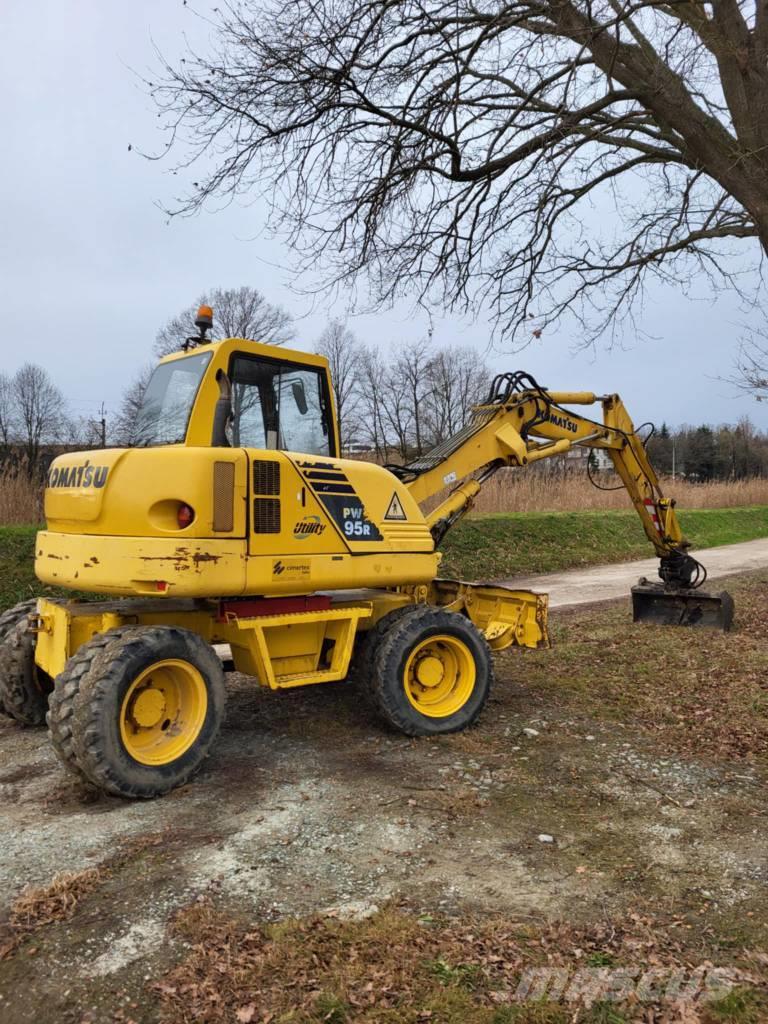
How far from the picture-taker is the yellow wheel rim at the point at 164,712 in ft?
15.4

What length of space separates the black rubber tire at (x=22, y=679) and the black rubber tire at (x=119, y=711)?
1.44 meters

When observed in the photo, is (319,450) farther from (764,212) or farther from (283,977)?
(764,212)

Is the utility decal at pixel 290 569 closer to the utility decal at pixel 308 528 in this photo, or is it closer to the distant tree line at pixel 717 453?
the utility decal at pixel 308 528

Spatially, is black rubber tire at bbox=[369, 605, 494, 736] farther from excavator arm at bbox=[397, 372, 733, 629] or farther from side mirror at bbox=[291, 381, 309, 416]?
side mirror at bbox=[291, 381, 309, 416]

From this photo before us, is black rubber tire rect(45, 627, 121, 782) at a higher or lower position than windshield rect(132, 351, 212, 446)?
lower

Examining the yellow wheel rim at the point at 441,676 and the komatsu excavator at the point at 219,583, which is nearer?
the komatsu excavator at the point at 219,583

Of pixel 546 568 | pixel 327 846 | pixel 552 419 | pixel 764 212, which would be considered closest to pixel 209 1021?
pixel 327 846

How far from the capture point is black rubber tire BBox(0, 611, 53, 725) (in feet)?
19.0

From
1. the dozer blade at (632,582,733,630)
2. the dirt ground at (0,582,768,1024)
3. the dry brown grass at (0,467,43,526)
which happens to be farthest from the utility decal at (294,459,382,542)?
the dry brown grass at (0,467,43,526)

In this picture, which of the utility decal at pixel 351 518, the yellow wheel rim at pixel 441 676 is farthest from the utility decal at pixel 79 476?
the yellow wheel rim at pixel 441 676

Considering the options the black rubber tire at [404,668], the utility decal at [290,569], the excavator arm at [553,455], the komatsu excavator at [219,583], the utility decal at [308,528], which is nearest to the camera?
the komatsu excavator at [219,583]

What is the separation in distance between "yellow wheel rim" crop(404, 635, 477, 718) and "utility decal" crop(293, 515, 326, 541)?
122cm

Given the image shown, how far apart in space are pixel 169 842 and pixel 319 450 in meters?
2.77

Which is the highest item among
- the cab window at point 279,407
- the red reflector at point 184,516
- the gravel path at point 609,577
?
the cab window at point 279,407
